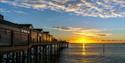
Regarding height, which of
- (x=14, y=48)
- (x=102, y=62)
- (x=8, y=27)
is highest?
(x=8, y=27)

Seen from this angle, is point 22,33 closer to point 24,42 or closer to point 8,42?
point 24,42

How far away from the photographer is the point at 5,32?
2744 centimetres

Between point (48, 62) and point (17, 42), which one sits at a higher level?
point (17, 42)

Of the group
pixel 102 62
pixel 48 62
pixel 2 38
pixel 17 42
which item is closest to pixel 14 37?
pixel 17 42

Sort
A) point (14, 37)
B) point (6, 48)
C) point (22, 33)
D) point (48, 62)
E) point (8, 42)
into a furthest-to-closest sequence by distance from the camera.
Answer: point (48, 62) → point (22, 33) → point (14, 37) → point (8, 42) → point (6, 48)

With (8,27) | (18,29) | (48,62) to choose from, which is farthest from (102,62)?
(8,27)

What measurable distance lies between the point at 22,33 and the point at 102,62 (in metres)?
31.2

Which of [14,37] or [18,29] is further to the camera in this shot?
[18,29]

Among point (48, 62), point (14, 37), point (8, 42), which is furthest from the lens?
point (48, 62)

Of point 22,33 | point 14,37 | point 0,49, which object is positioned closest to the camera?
point 0,49

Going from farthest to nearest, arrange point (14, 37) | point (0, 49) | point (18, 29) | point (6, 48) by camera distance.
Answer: point (18, 29) → point (14, 37) → point (6, 48) → point (0, 49)

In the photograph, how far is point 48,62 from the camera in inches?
2442

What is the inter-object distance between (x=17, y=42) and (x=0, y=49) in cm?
835

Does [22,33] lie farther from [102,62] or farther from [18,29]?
[102,62]
